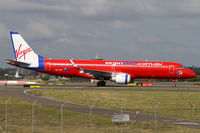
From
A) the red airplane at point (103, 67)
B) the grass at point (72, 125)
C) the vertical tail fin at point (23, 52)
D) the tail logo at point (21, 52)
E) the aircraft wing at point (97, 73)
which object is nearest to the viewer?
the grass at point (72, 125)

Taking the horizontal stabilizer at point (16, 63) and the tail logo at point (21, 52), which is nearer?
the horizontal stabilizer at point (16, 63)

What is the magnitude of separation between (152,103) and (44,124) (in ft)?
47.2

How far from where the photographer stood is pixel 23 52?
50.5m

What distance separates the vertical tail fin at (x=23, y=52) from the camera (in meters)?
49.7

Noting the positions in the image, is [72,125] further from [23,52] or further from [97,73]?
[23,52]

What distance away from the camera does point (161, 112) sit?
24.9 meters

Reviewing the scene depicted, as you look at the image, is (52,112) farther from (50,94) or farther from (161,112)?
(50,94)

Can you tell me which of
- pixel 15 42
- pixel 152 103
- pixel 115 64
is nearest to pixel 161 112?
pixel 152 103

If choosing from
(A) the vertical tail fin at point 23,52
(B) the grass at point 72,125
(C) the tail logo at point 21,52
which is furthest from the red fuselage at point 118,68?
(B) the grass at point 72,125

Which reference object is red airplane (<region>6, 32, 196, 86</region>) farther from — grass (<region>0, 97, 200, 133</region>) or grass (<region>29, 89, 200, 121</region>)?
grass (<region>0, 97, 200, 133</region>)

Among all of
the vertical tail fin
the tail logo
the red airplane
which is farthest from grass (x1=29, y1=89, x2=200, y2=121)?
the tail logo

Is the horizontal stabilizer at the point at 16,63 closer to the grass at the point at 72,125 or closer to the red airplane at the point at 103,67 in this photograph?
the red airplane at the point at 103,67

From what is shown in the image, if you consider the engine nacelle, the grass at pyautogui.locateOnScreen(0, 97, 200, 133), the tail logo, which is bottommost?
the grass at pyautogui.locateOnScreen(0, 97, 200, 133)

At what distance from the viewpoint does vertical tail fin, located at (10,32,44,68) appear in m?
49.7
